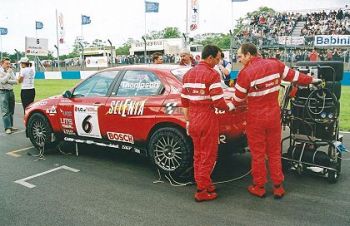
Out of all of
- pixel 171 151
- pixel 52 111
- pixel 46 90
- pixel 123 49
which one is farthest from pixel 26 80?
pixel 123 49

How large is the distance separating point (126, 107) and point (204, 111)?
1.61 m

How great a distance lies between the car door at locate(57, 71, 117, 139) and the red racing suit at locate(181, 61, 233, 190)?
189 cm

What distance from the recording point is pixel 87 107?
19.3 ft

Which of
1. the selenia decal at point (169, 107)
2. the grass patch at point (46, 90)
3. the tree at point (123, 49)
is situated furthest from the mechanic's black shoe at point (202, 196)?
the tree at point (123, 49)

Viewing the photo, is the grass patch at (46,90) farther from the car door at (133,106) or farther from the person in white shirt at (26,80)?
the car door at (133,106)

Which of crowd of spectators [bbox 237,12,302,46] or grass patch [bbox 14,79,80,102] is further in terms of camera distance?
crowd of spectators [bbox 237,12,302,46]

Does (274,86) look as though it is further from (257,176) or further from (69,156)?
(69,156)

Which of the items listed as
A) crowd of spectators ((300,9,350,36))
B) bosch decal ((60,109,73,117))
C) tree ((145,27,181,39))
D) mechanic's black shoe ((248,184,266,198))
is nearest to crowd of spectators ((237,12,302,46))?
crowd of spectators ((300,9,350,36))

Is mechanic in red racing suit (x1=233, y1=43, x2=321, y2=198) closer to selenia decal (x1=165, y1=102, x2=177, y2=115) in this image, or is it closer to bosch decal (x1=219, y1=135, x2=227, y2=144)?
bosch decal (x1=219, y1=135, x2=227, y2=144)

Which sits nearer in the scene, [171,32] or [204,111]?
[204,111]

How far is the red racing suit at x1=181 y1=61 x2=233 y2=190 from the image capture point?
4.17 meters

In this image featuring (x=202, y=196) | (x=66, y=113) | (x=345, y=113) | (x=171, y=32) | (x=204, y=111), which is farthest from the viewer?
(x=171, y=32)

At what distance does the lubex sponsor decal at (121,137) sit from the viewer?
5.44 m

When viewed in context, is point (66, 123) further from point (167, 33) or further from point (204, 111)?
point (167, 33)
